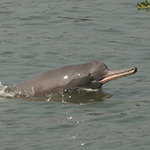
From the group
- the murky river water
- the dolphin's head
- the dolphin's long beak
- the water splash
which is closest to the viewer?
the murky river water

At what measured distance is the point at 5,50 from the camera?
17.9 metres

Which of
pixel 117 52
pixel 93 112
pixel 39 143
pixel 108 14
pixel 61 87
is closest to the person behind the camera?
pixel 39 143

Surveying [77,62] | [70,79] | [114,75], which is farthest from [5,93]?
[77,62]

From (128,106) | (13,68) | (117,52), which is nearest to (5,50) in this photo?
(13,68)

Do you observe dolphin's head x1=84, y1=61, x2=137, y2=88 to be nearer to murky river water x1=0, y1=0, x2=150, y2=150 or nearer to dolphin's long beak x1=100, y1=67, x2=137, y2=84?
dolphin's long beak x1=100, y1=67, x2=137, y2=84

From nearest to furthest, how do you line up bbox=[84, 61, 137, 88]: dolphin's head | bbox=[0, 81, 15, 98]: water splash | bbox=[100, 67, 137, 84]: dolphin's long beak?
bbox=[100, 67, 137, 84]: dolphin's long beak, bbox=[84, 61, 137, 88]: dolphin's head, bbox=[0, 81, 15, 98]: water splash

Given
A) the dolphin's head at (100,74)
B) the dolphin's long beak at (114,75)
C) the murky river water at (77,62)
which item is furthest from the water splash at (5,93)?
the dolphin's long beak at (114,75)

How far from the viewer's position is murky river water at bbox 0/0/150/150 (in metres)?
Answer: 11.4

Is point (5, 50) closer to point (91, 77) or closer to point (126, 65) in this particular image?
point (126, 65)

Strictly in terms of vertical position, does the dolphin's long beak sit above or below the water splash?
above

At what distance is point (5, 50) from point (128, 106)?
560 centimetres

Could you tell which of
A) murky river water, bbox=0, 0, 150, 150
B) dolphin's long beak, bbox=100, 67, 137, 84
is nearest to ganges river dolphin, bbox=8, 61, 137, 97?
dolphin's long beak, bbox=100, 67, 137, 84

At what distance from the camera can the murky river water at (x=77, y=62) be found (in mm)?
11406

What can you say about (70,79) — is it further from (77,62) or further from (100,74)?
(77,62)
